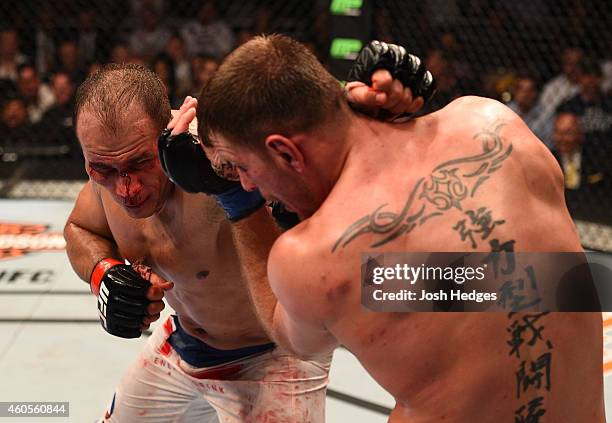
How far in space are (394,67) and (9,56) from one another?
460 centimetres

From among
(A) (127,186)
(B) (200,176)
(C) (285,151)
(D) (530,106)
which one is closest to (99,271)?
(A) (127,186)

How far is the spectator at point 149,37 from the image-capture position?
537cm

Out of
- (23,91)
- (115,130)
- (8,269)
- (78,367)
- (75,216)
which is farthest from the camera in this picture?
(23,91)

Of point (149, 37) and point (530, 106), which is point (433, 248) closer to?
point (530, 106)

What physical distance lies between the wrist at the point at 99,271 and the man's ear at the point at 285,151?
2.20ft

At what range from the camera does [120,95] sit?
5.22 ft

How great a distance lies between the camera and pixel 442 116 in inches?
48.9

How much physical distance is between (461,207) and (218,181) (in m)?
0.41

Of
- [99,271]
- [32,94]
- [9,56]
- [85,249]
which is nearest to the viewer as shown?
→ [99,271]

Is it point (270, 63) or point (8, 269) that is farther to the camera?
point (8, 269)

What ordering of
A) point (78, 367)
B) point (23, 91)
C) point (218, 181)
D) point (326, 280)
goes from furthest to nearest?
1. point (23, 91)
2. point (78, 367)
3. point (218, 181)
4. point (326, 280)

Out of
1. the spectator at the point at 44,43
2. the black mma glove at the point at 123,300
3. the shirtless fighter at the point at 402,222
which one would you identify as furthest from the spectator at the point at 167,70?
the shirtless fighter at the point at 402,222

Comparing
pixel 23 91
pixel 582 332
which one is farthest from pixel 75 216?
pixel 23 91

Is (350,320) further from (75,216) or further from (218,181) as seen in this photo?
(75,216)
